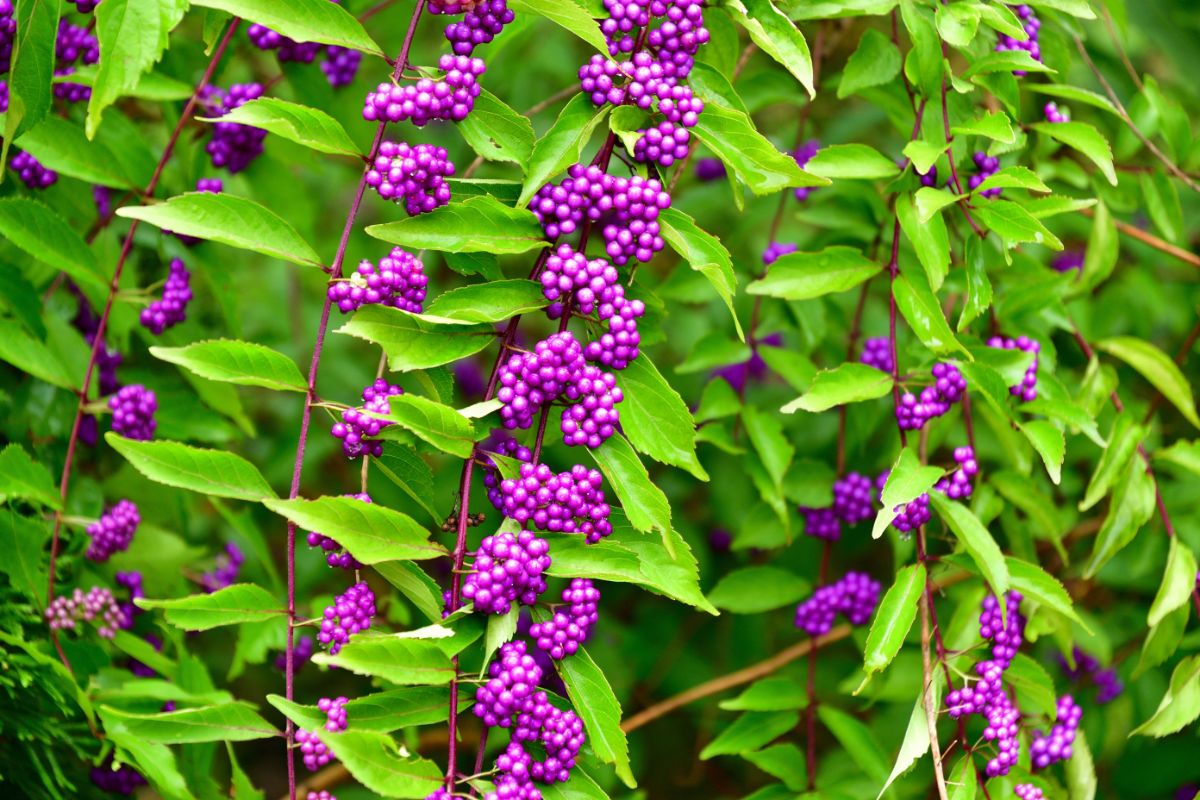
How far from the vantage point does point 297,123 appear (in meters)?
1.46

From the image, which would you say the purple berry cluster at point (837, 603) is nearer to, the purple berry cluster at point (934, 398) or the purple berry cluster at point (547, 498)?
the purple berry cluster at point (934, 398)

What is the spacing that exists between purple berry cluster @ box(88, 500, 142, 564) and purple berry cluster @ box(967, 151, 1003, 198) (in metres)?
1.59

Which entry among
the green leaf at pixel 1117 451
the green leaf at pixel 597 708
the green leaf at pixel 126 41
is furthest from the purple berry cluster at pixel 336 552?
the green leaf at pixel 1117 451

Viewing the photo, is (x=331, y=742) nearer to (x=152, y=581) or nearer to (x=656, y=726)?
(x=152, y=581)

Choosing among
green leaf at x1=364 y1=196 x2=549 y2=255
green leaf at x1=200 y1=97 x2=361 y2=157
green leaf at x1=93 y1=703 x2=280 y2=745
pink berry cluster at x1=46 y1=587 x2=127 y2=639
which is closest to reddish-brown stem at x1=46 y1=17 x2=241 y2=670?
pink berry cluster at x1=46 y1=587 x2=127 y2=639

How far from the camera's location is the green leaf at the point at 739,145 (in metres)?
1.52

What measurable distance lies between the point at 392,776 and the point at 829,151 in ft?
3.81

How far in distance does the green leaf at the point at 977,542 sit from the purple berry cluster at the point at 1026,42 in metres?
0.79

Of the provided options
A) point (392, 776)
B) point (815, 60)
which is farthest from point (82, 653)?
point (815, 60)

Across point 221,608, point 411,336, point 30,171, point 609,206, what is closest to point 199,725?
point 221,608

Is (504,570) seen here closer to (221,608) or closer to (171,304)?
(221,608)

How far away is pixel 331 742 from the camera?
1245 mm

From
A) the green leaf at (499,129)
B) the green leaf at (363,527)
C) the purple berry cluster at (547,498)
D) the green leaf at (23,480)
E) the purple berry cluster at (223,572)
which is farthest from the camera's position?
the purple berry cluster at (223,572)

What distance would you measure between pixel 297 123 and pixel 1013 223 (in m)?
1.05
